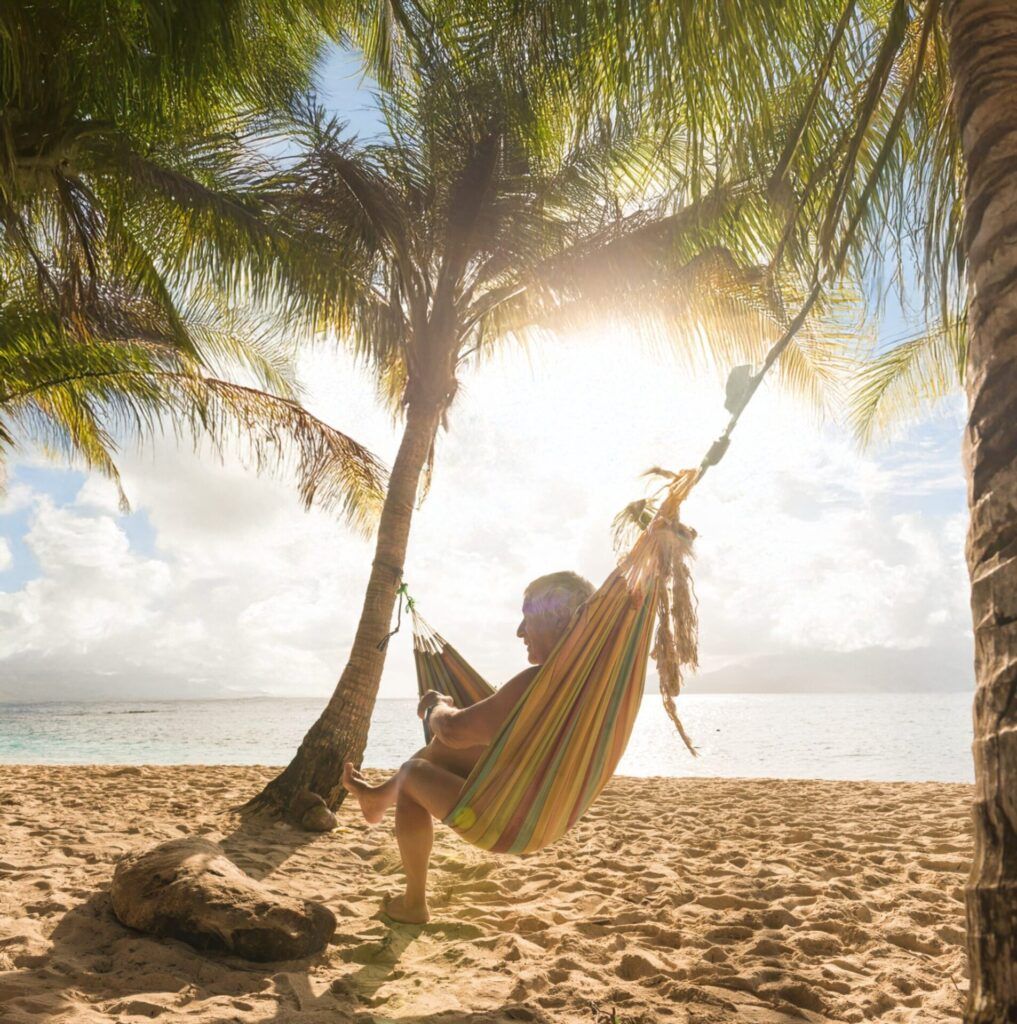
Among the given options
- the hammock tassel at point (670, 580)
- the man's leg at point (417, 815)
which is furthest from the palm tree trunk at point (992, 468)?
the man's leg at point (417, 815)

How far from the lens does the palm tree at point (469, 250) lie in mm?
3832

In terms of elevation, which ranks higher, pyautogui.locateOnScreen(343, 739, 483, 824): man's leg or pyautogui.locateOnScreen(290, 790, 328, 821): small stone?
pyautogui.locateOnScreen(343, 739, 483, 824): man's leg

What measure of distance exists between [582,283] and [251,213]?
5.83 feet

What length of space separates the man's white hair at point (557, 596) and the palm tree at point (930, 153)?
1.00 m

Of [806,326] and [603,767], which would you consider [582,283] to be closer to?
[806,326]

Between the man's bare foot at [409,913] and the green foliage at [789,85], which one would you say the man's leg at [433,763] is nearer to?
the man's bare foot at [409,913]

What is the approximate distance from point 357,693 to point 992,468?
128 inches

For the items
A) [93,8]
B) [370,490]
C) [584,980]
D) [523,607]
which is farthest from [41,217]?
[584,980]

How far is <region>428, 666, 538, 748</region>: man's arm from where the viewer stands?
76.5 inches

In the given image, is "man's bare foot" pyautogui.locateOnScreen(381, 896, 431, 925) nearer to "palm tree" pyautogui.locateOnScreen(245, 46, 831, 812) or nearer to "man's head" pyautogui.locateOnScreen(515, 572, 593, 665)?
"man's head" pyautogui.locateOnScreen(515, 572, 593, 665)

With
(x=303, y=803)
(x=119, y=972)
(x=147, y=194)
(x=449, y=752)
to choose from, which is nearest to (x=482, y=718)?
(x=449, y=752)

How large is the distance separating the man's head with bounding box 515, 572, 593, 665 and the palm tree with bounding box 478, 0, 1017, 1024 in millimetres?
1011

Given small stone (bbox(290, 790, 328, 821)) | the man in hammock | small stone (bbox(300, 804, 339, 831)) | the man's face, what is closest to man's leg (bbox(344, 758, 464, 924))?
the man in hammock

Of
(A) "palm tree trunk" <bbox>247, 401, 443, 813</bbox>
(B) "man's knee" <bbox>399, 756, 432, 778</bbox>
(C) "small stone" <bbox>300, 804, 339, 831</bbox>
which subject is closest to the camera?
(B) "man's knee" <bbox>399, 756, 432, 778</bbox>
